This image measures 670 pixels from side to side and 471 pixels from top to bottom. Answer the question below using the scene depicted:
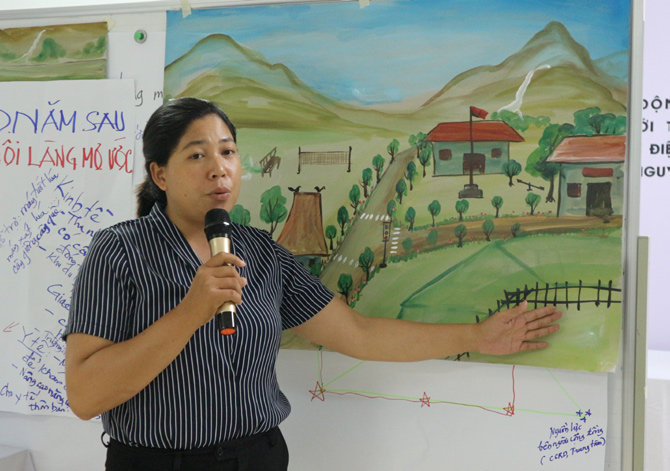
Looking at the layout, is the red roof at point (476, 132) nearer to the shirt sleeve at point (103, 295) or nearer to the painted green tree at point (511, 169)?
the painted green tree at point (511, 169)

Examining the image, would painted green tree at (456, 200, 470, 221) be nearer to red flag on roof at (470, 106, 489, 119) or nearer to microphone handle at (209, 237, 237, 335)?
red flag on roof at (470, 106, 489, 119)

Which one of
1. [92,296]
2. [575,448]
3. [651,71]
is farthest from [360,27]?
[651,71]

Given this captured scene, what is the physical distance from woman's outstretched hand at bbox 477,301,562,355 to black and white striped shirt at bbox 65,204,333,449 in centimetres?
56

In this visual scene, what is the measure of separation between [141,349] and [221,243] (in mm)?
255

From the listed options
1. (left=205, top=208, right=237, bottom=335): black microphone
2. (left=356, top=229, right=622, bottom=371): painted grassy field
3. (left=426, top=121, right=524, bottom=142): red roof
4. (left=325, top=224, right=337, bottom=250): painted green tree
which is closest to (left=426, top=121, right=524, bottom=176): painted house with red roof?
(left=426, top=121, right=524, bottom=142): red roof

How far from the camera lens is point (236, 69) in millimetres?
1883

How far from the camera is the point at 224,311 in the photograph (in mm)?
1182

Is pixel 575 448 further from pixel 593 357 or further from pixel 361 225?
pixel 361 225

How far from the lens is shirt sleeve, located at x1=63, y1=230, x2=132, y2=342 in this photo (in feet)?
4.30

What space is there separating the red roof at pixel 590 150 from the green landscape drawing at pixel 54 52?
135 centimetres

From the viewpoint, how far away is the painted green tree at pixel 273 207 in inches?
72.8
